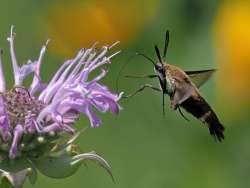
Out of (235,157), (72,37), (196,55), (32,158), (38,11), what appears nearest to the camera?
(32,158)

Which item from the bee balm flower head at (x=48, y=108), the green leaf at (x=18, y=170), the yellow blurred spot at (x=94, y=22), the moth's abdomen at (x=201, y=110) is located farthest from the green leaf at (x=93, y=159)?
the yellow blurred spot at (x=94, y=22)

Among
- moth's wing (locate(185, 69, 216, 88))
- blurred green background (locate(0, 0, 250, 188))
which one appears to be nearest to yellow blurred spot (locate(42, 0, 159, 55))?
blurred green background (locate(0, 0, 250, 188))

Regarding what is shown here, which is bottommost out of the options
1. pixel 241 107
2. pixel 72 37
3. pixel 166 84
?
pixel 241 107

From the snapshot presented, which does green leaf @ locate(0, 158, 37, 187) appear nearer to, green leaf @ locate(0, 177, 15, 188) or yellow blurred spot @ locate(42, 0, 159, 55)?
green leaf @ locate(0, 177, 15, 188)

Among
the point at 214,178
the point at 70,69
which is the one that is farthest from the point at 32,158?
the point at 214,178

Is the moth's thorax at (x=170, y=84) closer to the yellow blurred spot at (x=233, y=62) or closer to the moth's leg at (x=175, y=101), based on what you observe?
the moth's leg at (x=175, y=101)

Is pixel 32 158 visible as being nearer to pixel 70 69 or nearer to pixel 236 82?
pixel 70 69
